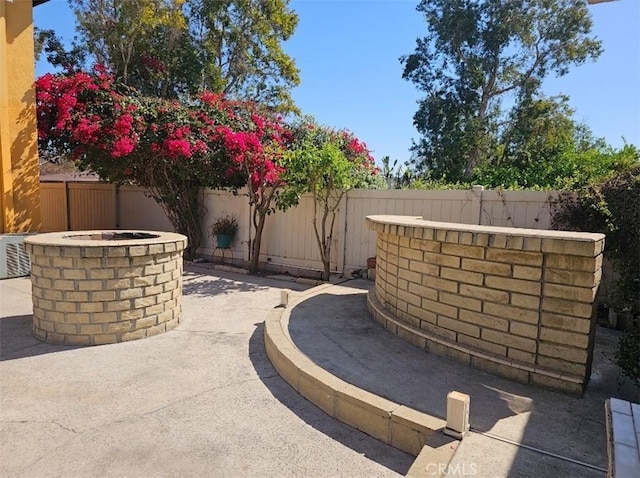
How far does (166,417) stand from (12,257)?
6.67 meters

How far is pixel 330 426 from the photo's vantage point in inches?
122

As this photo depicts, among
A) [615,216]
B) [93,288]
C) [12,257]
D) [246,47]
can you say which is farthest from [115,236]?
[246,47]

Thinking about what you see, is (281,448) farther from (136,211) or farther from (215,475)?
(136,211)

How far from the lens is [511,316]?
135 inches

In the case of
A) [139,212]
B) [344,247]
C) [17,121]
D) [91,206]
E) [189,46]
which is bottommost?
[344,247]

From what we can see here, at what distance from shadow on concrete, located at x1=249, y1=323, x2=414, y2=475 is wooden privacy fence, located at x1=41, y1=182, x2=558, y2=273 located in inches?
165

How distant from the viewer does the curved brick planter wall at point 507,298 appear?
3.13 m

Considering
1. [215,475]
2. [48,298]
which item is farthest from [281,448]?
[48,298]

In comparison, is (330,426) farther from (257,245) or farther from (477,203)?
(257,245)

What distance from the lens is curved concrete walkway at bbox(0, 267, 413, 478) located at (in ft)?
8.64

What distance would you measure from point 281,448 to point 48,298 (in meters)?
3.32

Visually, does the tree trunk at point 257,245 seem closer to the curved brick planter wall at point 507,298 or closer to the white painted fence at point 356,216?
the white painted fence at point 356,216

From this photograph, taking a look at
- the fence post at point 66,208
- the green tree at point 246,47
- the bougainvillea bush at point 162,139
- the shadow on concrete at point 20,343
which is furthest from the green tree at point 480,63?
the shadow on concrete at point 20,343

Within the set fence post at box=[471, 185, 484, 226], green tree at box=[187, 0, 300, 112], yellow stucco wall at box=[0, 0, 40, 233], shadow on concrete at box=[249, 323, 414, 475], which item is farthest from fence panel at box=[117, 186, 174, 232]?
shadow on concrete at box=[249, 323, 414, 475]
